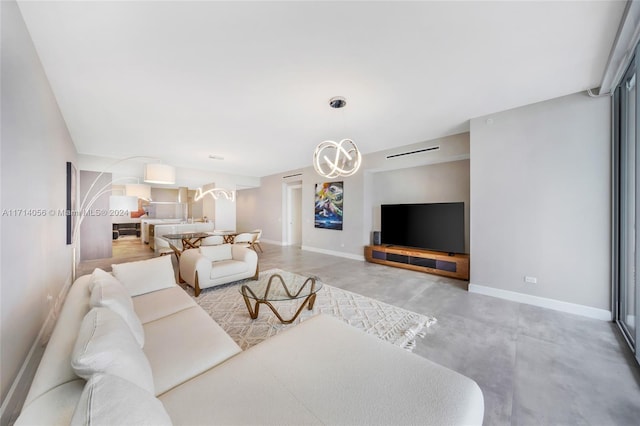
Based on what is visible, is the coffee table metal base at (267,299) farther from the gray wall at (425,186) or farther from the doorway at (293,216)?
the doorway at (293,216)

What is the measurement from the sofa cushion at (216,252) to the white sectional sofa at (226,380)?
220 centimetres

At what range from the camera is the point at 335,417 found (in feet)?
3.11

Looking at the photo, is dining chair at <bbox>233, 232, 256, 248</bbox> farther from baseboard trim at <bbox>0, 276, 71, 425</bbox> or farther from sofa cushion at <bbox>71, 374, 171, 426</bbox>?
sofa cushion at <bbox>71, 374, 171, 426</bbox>

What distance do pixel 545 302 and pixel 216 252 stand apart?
4.86m

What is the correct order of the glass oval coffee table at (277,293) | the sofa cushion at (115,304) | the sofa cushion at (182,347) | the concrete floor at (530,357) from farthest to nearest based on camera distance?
1. the glass oval coffee table at (277,293)
2. the concrete floor at (530,357)
3. the sofa cushion at (115,304)
4. the sofa cushion at (182,347)

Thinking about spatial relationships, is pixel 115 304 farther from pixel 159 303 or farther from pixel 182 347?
pixel 159 303

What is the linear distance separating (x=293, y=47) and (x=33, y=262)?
2.88 meters

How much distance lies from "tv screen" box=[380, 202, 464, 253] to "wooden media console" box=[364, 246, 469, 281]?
0.53 ft

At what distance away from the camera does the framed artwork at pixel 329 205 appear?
6.30m

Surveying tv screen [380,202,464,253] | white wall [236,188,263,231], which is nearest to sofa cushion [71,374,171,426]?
tv screen [380,202,464,253]

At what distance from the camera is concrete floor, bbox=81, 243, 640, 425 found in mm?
1504

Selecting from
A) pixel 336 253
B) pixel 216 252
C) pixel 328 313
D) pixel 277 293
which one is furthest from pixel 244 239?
pixel 328 313

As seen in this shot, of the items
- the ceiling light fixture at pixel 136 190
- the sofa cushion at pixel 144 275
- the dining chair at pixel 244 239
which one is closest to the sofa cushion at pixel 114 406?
the sofa cushion at pixel 144 275

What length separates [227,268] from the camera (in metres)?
3.58
